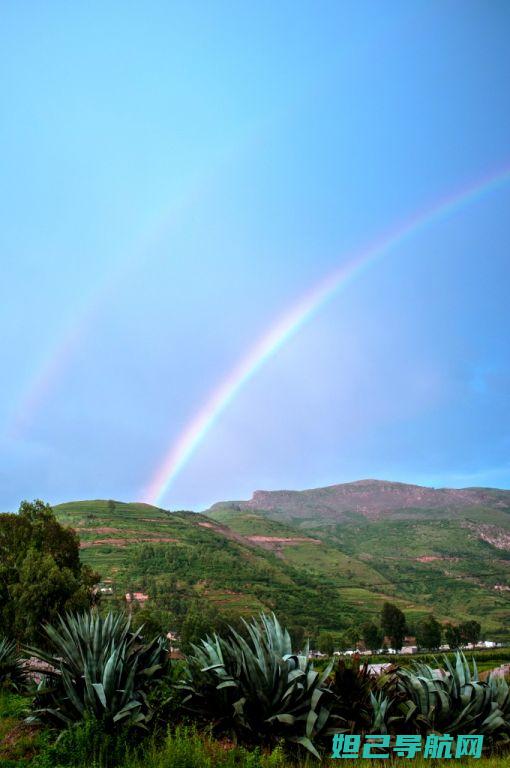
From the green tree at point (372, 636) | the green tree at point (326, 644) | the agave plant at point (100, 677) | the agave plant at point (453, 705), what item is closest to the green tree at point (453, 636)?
the green tree at point (372, 636)

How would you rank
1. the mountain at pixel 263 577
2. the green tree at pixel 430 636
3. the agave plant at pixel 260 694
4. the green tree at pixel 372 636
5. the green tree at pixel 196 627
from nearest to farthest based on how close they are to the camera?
the agave plant at pixel 260 694, the green tree at pixel 196 627, the green tree at pixel 430 636, the green tree at pixel 372 636, the mountain at pixel 263 577

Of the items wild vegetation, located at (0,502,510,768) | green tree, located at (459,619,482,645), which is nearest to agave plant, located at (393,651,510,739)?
wild vegetation, located at (0,502,510,768)

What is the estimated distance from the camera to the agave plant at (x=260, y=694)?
Answer: 6172mm

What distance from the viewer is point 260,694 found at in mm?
6383

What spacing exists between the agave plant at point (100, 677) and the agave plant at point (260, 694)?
2.34ft

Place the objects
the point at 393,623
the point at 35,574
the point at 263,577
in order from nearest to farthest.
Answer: the point at 35,574 → the point at 393,623 → the point at 263,577

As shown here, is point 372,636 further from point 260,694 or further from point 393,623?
point 260,694

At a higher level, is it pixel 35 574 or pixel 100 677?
pixel 35 574

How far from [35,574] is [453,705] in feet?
84.7

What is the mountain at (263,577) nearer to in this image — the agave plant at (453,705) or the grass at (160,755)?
the agave plant at (453,705)

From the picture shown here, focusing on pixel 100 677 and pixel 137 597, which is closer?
pixel 100 677

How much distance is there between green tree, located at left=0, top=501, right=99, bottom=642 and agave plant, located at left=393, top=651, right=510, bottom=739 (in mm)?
21514

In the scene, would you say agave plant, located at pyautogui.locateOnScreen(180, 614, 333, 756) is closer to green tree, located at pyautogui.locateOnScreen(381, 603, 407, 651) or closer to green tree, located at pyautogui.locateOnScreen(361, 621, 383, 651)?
green tree, located at pyautogui.locateOnScreen(381, 603, 407, 651)

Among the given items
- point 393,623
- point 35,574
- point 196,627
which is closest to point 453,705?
point 35,574
